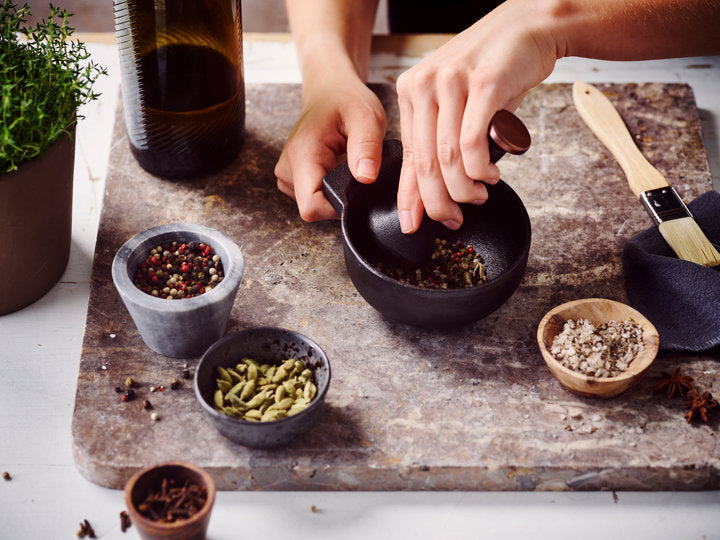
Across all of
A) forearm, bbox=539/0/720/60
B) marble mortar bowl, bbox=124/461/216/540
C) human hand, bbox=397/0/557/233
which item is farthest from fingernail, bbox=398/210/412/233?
marble mortar bowl, bbox=124/461/216/540

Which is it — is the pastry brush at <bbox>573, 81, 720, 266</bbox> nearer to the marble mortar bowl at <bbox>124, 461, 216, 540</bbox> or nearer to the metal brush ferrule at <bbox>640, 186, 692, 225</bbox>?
the metal brush ferrule at <bbox>640, 186, 692, 225</bbox>

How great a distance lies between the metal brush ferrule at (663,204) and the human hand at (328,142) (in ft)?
1.76

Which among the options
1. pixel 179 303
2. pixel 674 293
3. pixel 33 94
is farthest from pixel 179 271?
pixel 674 293

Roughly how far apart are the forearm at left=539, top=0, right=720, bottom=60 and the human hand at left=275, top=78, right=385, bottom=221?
0.36 meters

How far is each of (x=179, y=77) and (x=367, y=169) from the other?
0.40m

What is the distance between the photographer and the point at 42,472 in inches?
41.9

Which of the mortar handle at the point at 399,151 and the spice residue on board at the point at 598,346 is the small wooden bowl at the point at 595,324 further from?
the mortar handle at the point at 399,151

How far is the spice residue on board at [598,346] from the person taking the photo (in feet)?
3.64

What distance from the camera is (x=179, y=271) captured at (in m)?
1.15

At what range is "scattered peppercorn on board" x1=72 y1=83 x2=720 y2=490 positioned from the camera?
1050 millimetres

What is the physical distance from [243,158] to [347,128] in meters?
0.29

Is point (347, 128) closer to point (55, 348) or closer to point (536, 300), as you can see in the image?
point (536, 300)

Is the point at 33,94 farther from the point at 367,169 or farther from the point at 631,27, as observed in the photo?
the point at 631,27

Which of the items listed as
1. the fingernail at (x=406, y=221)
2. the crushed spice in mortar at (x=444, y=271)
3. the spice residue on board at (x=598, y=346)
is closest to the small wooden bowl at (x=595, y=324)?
the spice residue on board at (x=598, y=346)
